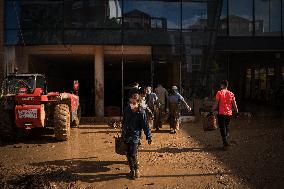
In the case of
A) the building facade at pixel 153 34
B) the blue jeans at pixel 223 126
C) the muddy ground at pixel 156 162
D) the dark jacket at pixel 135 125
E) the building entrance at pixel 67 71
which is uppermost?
the building facade at pixel 153 34

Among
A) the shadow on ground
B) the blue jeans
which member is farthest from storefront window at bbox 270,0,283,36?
the blue jeans

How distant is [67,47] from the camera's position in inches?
715

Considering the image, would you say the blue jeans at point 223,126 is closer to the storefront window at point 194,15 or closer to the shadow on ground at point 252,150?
the shadow on ground at point 252,150

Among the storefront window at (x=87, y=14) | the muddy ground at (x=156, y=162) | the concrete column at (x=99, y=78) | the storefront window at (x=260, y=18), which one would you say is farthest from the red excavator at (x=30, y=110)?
the storefront window at (x=260, y=18)

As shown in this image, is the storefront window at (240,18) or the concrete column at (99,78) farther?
the storefront window at (240,18)

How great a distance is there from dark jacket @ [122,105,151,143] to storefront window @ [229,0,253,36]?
13038 millimetres

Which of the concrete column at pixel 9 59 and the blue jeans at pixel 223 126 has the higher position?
the concrete column at pixel 9 59

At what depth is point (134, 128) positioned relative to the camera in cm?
743

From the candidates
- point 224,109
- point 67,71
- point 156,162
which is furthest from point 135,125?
point 67,71

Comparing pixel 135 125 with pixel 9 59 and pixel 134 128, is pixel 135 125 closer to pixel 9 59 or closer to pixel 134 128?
pixel 134 128

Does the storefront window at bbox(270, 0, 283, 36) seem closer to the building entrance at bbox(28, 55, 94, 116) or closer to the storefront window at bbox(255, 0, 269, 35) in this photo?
the storefront window at bbox(255, 0, 269, 35)

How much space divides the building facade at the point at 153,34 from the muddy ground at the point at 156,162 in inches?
222

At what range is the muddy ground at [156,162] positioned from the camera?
282 inches

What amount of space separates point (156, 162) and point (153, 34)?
33.6 feet
